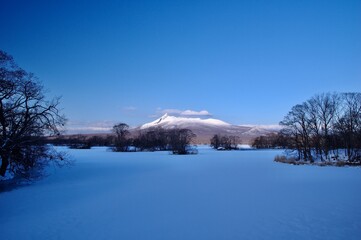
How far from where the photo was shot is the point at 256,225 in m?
8.57

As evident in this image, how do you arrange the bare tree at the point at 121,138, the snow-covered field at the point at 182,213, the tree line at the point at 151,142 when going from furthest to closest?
1. the bare tree at the point at 121,138
2. the tree line at the point at 151,142
3. the snow-covered field at the point at 182,213

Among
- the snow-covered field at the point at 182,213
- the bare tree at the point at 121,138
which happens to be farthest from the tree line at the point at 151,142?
the snow-covered field at the point at 182,213

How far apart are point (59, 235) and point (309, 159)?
131ft

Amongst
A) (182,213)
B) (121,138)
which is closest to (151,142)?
(121,138)

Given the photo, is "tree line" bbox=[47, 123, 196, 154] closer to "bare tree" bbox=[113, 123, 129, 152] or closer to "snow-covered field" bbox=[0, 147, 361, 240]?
"bare tree" bbox=[113, 123, 129, 152]

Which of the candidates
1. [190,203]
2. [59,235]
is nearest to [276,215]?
[190,203]

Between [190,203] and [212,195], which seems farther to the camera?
[212,195]

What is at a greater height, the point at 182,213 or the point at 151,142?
the point at 151,142

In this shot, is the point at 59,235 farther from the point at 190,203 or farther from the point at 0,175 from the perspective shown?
the point at 0,175

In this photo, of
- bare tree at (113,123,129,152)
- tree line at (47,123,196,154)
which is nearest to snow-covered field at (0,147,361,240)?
tree line at (47,123,196,154)

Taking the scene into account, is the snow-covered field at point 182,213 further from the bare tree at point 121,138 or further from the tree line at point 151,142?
the bare tree at point 121,138

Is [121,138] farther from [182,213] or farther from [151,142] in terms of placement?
[182,213]

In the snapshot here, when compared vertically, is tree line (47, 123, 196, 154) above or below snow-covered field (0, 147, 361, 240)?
above

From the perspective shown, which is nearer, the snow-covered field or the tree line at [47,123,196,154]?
the snow-covered field
